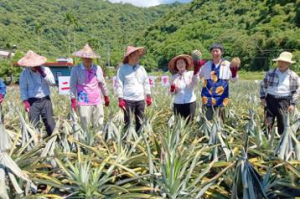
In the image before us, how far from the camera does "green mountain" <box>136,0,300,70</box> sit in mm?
45872

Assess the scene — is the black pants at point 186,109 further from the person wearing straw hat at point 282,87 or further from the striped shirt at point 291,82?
the striped shirt at point 291,82

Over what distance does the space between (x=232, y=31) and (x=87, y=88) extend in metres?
59.0

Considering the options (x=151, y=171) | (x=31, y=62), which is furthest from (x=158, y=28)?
(x=151, y=171)

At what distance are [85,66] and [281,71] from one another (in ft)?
8.10

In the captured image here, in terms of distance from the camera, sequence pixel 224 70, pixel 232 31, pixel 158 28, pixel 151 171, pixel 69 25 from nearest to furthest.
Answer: pixel 151 171 < pixel 224 70 < pixel 232 31 < pixel 69 25 < pixel 158 28

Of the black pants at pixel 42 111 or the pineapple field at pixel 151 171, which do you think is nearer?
the pineapple field at pixel 151 171

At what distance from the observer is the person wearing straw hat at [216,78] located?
4.48 m

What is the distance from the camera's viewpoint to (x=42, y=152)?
2.77 m

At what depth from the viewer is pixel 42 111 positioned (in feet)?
15.7

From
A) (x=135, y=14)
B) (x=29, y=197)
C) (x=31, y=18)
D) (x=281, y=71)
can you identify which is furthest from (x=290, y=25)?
(x=135, y=14)

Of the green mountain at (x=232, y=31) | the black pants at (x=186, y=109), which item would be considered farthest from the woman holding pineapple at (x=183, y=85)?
the green mountain at (x=232, y=31)

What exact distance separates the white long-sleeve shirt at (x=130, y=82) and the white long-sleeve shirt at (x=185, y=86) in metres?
0.44

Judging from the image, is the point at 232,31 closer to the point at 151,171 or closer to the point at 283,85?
the point at 283,85

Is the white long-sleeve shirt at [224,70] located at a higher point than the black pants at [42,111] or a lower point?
higher
